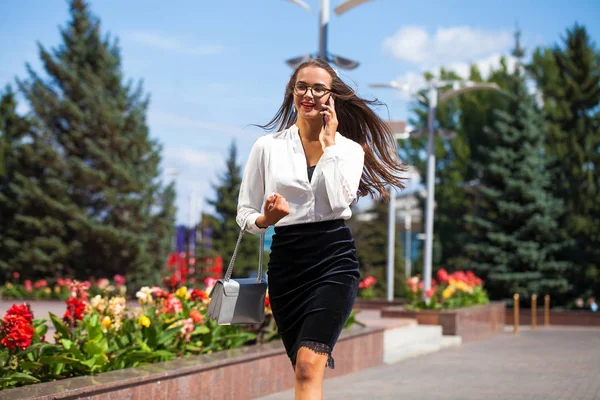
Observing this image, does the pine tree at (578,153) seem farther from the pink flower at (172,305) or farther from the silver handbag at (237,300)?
the silver handbag at (237,300)

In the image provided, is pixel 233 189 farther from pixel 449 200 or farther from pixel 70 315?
pixel 70 315

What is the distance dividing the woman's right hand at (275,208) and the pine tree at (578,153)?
3129 cm

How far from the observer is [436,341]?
638 inches

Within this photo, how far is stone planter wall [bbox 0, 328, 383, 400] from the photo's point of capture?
19.1ft

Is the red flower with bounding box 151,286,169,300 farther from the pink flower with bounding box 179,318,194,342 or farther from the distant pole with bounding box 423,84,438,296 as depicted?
the distant pole with bounding box 423,84,438,296

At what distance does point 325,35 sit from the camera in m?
14.0

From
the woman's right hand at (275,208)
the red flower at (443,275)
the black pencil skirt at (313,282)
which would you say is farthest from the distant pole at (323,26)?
the woman's right hand at (275,208)

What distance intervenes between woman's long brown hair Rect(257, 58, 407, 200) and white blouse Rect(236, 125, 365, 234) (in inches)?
13.0

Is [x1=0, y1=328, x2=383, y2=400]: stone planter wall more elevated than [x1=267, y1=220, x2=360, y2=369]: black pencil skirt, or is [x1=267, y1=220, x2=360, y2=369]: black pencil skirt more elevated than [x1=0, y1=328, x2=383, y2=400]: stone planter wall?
[x1=267, y1=220, x2=360, y2=369]: black pencil skirt

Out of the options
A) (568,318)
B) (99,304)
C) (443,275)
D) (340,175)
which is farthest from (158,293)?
(568,318)

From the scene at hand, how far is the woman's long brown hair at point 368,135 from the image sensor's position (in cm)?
482

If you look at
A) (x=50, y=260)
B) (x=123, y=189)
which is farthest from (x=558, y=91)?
(x=50, y=260)

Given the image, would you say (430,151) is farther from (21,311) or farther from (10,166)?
(10,166)

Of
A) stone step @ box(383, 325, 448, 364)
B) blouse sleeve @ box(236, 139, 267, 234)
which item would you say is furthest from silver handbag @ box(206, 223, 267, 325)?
stone step @ box(383, 325, 448, 364)
